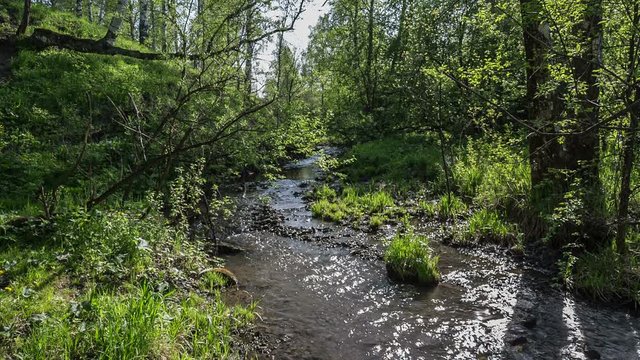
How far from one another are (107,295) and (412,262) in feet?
16.4

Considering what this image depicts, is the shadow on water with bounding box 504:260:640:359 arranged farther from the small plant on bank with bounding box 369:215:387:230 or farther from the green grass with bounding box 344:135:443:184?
the green grass with bounding box 344:135:443:184

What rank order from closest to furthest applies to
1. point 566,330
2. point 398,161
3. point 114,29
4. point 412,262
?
point 566,330 < point 412,262 < point 398,161 < point 114,29

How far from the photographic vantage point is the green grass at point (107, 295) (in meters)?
3.76

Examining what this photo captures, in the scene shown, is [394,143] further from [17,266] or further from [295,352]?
[17,266]

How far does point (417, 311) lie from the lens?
→ 6215mm

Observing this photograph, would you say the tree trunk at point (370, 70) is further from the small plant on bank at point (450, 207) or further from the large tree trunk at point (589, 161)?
the large tree trunk at point (589, 161)

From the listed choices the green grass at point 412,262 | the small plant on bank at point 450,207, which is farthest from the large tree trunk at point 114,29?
the green grass at point 412,262

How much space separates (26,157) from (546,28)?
1066 centimetres

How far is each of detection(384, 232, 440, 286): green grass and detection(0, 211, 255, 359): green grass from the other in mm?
2886

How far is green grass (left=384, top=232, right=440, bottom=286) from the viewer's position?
281 inches

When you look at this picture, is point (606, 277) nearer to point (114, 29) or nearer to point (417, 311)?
point (417, 311)

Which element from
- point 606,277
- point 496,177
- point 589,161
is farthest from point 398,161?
point 606,277

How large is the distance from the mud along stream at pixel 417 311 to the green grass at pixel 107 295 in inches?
35.0

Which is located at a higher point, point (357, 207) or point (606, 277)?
point (357, 207)
